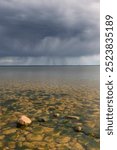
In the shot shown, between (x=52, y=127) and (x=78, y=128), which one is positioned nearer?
(x=78, y=128)

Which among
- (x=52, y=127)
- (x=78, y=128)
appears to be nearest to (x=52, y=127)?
(x=52, y=127)

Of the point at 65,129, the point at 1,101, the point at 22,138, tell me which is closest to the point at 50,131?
the point at 65,129

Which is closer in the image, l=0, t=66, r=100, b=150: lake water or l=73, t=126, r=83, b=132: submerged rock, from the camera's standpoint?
l=0, t=66, r=100, b=150: lake water

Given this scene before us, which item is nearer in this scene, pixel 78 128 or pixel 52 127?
pixel 78 128

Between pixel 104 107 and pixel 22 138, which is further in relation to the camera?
pixel 22 138

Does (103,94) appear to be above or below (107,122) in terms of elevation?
above

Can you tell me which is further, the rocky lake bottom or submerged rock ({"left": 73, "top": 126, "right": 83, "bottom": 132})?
submerged rock ({"left": 73, "top": 126, "right": 83, "bottom": 132})

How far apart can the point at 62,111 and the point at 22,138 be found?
17.6 feet

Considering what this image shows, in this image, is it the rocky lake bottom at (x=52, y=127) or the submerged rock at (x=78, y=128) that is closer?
the rocky lake bottom at (x=52, y=127)

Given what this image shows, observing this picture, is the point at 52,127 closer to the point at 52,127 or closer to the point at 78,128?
the point at 52,127

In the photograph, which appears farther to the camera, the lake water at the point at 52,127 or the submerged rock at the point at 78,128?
the submerged rock at the point at 78,128

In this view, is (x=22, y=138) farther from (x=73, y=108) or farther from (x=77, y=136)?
(x=73, y=108)

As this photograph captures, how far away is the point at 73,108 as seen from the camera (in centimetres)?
1650

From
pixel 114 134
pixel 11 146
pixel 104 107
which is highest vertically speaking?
pixel 104 107
